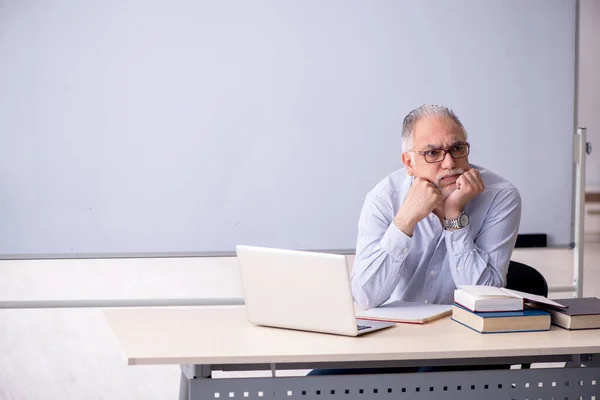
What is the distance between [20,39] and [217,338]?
2466 millimetres

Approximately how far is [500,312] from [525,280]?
0.62m

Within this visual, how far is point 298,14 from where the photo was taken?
4.22m

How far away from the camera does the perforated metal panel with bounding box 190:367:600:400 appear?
211 centimetres

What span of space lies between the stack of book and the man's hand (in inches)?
16.5

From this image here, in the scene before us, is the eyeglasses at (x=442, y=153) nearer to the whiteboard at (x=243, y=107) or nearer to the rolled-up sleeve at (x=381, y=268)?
the rolled-up sleeve at (x=381, y=268)

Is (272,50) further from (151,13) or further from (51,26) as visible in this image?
(51,26)

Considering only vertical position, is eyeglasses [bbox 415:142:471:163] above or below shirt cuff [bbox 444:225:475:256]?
above

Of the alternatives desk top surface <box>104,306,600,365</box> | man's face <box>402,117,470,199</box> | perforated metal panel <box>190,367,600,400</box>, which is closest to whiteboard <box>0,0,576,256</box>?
man's face <box>402,117,470,199</box>

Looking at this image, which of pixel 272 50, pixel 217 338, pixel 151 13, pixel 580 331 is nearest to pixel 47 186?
pixel 151 13

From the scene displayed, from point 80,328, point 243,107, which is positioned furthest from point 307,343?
point 80,328

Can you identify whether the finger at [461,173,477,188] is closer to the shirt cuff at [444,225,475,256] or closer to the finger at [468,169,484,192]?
the finger at [468,169,484,192]

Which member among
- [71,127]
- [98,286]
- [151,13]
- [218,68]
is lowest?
[98,286]

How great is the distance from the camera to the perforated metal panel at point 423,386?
2113mm

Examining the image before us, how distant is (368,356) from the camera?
204 cm
